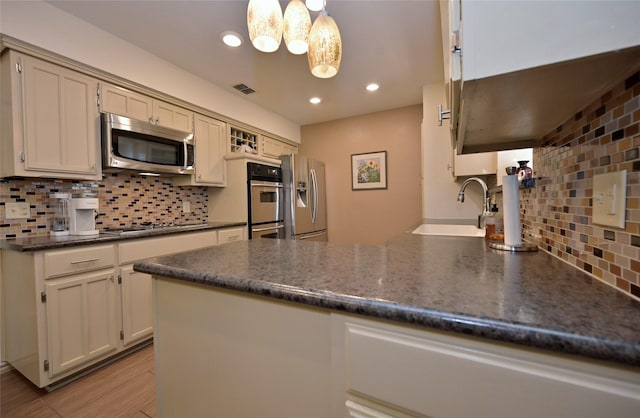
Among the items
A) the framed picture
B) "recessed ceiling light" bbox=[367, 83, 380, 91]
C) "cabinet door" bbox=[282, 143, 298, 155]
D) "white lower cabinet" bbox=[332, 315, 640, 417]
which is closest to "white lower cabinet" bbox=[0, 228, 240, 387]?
"white lower cabinet" bbox=[332, 315, 640, 417]

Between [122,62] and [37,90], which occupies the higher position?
[122,62]

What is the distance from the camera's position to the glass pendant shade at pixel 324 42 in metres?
1.32

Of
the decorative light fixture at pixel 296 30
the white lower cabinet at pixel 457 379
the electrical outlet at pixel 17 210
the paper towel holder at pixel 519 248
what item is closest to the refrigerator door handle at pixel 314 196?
the decorative light fixture at pixel 296 30

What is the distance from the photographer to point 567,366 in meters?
0.38

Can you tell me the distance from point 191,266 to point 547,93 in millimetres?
1040

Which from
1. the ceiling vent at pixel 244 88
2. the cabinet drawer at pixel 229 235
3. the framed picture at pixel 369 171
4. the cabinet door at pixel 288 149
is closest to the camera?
the cabinet drawer at pixel 229 235

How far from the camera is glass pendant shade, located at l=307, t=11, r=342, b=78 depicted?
52.1 inches

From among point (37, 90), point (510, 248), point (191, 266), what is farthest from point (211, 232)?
point (510, 248)

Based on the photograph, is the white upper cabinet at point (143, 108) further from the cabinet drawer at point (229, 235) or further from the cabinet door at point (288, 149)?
the cabinet door at point (288, 149)

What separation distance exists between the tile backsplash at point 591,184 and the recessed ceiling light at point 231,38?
2.16m

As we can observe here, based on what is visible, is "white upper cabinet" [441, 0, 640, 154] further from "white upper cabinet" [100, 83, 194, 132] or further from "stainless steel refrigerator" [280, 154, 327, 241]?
"stainless steel refrigerator" [280, 154, 327, 241]

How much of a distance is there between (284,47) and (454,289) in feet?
7.72

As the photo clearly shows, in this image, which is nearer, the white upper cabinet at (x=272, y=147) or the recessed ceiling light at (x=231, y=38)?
the recessed ceiling light at (x=231, y=38)

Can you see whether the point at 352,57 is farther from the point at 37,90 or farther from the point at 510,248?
the point at 37,90
